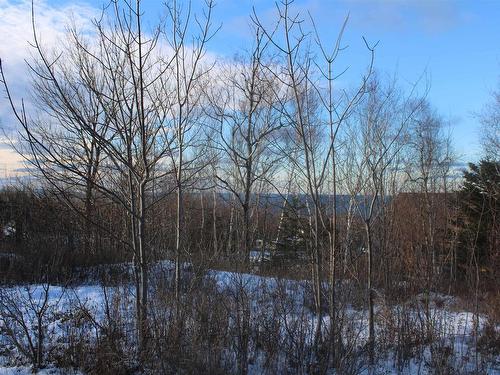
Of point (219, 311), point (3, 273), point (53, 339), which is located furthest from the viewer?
point (3, 273)

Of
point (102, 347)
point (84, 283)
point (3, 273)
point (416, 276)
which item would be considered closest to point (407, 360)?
point (416, 276)

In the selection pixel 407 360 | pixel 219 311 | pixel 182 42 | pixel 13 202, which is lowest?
pixel 407 360

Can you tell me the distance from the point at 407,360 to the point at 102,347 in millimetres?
3633

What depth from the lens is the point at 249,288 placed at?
6.35 metres

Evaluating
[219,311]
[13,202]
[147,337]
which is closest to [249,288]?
[219,311]

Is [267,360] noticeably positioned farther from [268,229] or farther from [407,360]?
[268,229]

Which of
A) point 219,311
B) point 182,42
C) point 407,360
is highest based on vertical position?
point 182,42

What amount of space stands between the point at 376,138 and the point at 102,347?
13.3 feet

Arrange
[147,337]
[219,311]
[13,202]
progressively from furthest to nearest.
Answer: [13,202] < [219,311] < [147,337]

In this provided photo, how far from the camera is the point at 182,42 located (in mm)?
5020

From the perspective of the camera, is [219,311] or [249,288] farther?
[249,288]

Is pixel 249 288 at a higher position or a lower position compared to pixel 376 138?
lower

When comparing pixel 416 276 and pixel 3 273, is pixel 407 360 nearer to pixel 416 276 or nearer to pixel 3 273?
pixel 416 276

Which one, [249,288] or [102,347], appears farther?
[249,288]
